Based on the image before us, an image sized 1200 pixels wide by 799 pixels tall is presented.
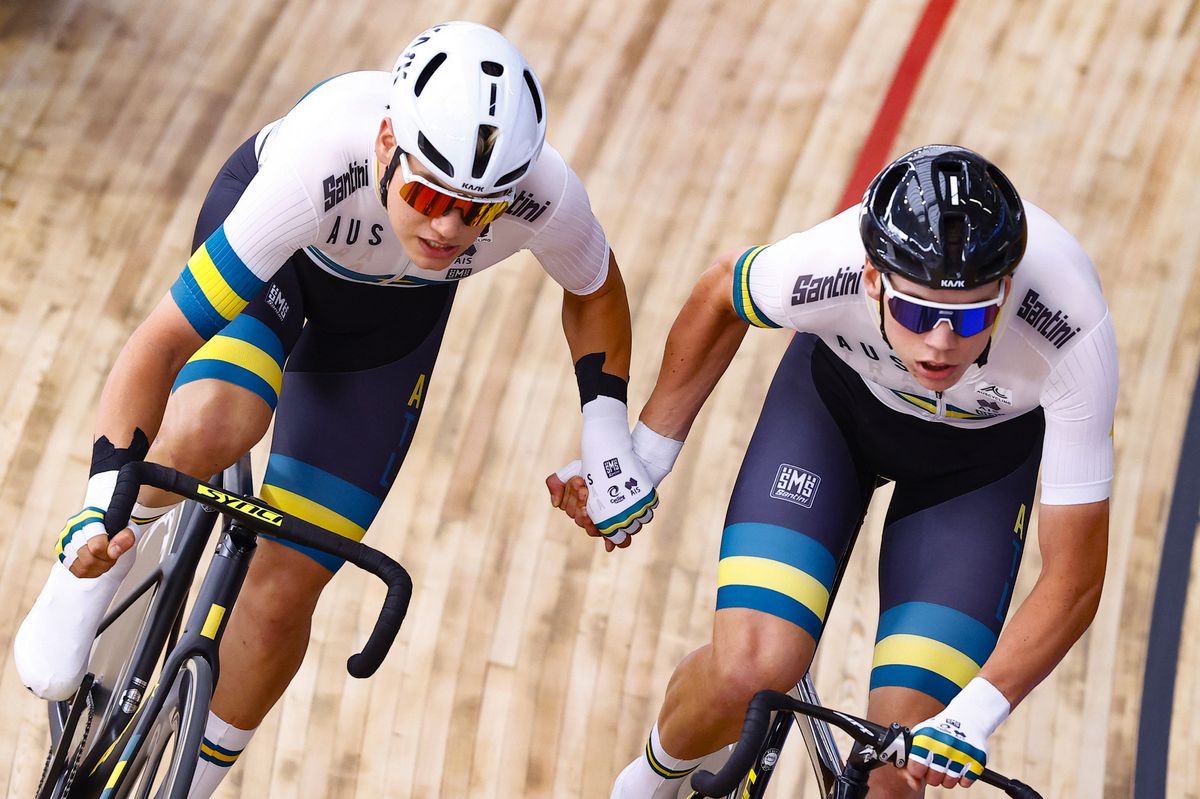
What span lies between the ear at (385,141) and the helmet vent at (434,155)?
0.09 metres

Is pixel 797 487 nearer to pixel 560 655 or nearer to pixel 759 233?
pixel 560 655

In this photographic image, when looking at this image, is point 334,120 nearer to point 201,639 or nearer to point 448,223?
point 448,223

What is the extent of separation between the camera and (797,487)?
2490mm

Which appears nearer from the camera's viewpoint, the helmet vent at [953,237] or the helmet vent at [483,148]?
the helmet vent at [953,237]

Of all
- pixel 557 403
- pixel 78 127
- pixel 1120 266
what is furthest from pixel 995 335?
pixel 78 127

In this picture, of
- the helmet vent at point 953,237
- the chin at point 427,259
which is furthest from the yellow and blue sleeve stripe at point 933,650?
the chin at point 427,259

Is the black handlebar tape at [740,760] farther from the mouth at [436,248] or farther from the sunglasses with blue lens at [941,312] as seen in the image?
the mouth at [436,248]

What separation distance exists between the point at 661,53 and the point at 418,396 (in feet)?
8.03

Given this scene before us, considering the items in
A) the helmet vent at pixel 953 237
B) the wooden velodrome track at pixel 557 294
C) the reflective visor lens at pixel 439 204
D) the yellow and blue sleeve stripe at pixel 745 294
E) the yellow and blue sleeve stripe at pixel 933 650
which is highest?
the reflective visor lens at pixel 439 204

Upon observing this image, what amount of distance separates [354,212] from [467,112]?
36 centimetres

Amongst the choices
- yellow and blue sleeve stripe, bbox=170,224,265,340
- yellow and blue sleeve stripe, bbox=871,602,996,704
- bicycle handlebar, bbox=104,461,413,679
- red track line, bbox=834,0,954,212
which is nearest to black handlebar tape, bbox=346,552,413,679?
bicycle handlebar, bbox=104,461,413,679

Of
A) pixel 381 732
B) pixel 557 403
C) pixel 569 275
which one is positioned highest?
pixel 569 275

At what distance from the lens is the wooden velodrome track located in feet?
11.8

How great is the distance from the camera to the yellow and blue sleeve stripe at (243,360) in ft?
8.19
